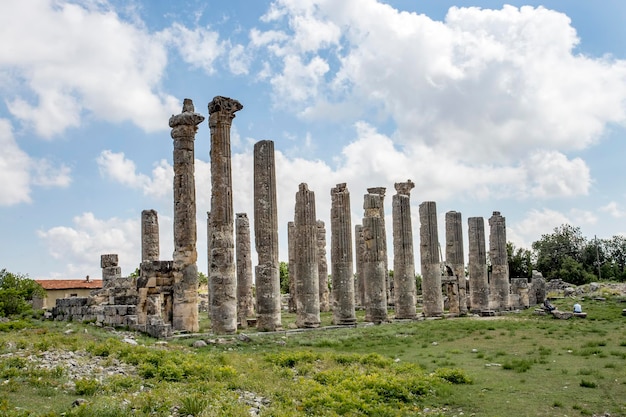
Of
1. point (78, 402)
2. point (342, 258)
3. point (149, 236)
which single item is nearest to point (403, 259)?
point (342, 258)

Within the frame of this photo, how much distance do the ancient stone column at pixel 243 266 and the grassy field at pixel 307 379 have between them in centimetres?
1233

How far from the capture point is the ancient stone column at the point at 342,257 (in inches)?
1315

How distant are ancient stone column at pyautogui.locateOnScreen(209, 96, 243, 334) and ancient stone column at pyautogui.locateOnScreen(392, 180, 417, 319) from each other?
512 inches

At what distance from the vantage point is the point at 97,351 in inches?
680

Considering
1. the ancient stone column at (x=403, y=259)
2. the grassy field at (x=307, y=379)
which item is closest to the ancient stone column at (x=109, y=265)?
the grassy field at (x=307, y=379)

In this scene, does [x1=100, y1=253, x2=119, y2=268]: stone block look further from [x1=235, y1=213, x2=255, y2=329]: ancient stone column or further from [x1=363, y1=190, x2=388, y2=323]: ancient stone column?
[x1=363, y1=190, x2=388, y2=323]: ancient stone column

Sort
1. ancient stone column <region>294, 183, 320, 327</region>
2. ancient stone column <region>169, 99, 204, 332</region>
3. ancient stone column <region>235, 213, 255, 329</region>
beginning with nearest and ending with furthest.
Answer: ancient stone column <region>169, 99, 204, 332</region>, ancient stone column <region>294, 183, 320, 327</region>, ancient stone column <region>235, 213, 255, 329</region>

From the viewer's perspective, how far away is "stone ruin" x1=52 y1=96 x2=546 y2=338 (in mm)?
Answer: 28047

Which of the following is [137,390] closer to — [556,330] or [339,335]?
[339,335]

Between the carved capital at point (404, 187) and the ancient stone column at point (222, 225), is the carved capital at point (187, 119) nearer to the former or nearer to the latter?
the ancient stone column at point (222, 225)

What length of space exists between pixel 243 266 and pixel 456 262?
1516cm

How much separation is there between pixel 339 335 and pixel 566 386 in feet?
42.1

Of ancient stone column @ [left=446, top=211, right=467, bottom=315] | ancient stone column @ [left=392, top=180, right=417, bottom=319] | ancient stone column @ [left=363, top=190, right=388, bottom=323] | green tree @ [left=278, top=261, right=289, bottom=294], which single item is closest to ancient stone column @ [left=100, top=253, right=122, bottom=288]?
ancient stone column @ [left=363, top=190, right=388, bottom=323]

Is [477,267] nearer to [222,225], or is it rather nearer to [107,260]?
[222,225]
